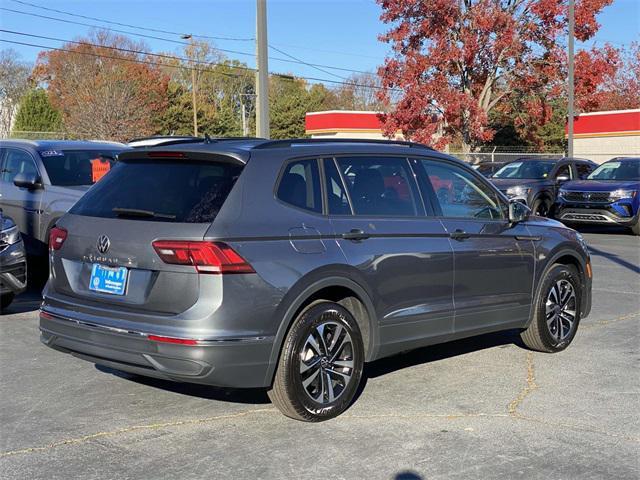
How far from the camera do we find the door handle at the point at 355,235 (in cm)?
515

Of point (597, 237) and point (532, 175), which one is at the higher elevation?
point (532, 175)

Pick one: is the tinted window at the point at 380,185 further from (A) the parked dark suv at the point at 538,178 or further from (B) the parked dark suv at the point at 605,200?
(A) the parked dark suv at the point at 538,178

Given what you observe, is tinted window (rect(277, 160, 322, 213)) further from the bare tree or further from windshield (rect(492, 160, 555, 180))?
the bare tree

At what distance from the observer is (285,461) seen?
14.2 feet

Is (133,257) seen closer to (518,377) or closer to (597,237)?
(518,377)

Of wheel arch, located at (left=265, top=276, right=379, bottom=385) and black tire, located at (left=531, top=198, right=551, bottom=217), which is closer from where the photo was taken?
wheel arch, located at (left=265, top=276, right=379, bottom=385)

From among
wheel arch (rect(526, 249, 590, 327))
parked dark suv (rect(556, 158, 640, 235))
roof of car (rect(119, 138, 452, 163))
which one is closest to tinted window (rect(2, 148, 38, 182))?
roof of car (rect(119, 138, 452, 163))

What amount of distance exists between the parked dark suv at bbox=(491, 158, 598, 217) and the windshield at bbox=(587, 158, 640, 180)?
76 cm

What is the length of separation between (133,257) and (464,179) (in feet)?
9.46

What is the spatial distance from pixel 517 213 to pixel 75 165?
6079mm

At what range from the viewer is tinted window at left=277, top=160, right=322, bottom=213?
501 centimetres

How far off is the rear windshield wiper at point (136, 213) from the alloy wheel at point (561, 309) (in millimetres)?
3569

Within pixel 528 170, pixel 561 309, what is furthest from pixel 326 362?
pixel 528 170

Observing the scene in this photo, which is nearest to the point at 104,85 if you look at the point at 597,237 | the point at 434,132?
the point at 434,132
